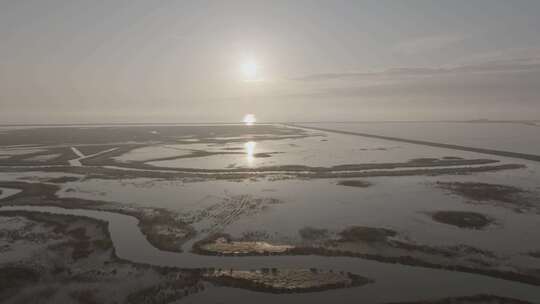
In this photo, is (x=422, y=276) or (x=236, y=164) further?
(x=236, y=164)

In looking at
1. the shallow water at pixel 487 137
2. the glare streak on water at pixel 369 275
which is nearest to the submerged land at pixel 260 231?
the glare streak on water at pixel 369 275

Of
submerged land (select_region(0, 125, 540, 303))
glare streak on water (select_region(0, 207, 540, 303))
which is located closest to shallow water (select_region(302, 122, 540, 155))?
submerged land (select_region(0, 125, 540, 303))

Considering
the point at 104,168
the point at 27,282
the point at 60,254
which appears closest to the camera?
the point at 27,282

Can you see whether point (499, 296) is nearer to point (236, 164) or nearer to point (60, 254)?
point (60, 254)

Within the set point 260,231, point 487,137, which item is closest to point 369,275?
point 260,231

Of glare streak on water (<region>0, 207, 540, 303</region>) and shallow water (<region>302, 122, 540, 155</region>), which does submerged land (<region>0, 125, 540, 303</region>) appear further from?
shallow water (<region>302, 122, 540, 155</region>)

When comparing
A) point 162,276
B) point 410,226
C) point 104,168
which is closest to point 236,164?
point 104,168

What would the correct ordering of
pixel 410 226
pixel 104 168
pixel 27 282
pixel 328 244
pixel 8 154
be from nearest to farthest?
pixel 27 282
pixel 328 244
pixel 410 226
pixel 104 168
pixel 8 154
